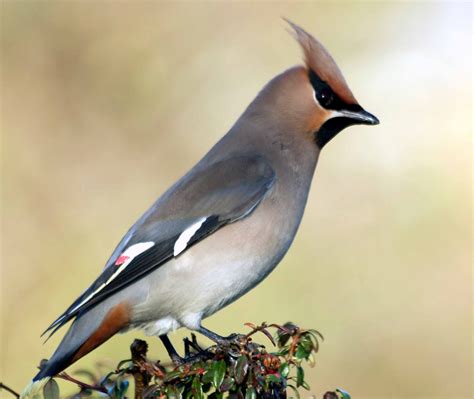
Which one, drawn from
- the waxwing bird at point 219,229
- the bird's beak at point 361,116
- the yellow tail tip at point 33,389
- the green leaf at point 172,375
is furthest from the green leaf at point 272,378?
the bird's beak at point 361,116

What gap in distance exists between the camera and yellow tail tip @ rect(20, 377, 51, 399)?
3.03 metres

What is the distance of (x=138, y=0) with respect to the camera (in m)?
6.86

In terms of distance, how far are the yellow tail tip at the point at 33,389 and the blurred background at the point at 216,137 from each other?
2.04 metres

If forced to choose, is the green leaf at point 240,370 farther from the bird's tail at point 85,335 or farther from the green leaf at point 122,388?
the bird's tail at point 85,335

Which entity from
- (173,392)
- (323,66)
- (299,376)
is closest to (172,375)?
(173,392)

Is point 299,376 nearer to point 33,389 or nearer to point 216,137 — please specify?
point 33,389

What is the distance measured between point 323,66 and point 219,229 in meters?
0.86

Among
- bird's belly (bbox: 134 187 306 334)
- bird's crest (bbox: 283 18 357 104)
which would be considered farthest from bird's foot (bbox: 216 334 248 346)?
bird's crest (bbox: 283 18 357 104)

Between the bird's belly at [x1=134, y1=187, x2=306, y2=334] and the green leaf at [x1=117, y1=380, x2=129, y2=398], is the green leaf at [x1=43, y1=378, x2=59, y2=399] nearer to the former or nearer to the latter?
the green leaf at [x1=117, y1=380, x2=129, y2=398]

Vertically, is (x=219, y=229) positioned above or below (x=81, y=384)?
above

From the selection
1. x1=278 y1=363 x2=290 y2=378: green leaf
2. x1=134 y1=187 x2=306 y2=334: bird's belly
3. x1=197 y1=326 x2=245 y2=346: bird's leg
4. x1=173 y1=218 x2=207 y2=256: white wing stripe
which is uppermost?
x1=173 y1=218 x2=207 y2=256: white wing stripe

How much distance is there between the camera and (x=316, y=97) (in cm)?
407

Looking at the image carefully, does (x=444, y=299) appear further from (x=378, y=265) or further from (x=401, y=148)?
(x=401, y=148)

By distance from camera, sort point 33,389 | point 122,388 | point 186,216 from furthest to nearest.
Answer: point 186,216 < point 33,389 < point 122,388
